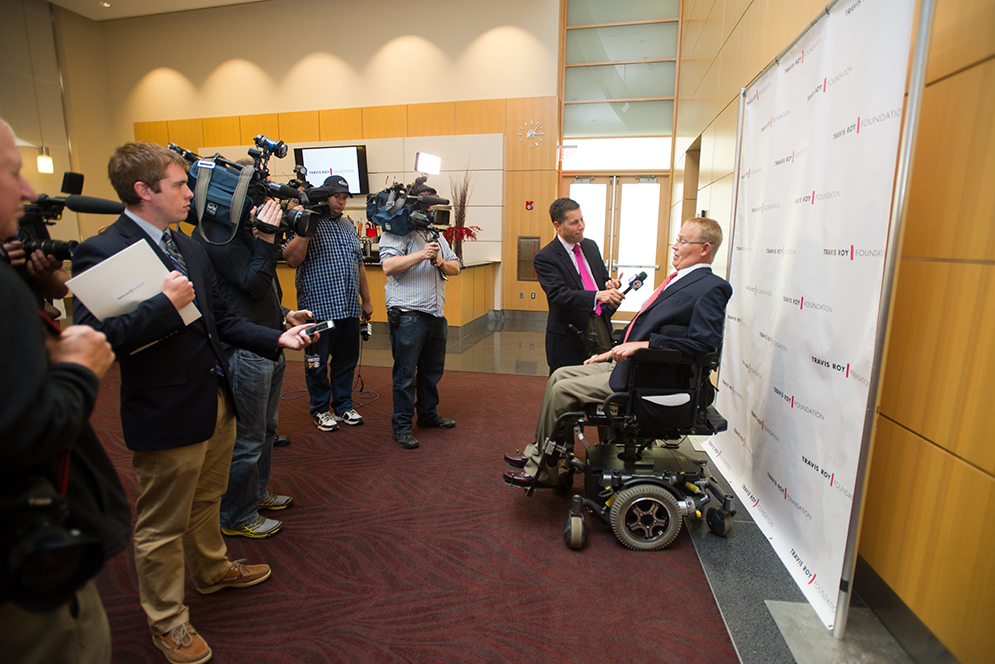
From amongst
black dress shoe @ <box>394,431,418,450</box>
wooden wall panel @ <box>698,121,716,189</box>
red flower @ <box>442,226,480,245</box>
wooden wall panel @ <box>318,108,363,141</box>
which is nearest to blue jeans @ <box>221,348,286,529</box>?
black dress shoe @ <box>394,431,418,450</box>

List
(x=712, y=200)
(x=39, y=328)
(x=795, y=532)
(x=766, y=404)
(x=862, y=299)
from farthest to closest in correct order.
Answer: (x=712, y=200) → (x=766, y=404) → (x=795, y=532) → (x=862, y=299) → (x=39, y=328)

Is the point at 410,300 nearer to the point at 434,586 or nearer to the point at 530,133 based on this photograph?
the point at 434,586

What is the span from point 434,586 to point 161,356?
1.27 m

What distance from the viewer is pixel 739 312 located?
292 cm

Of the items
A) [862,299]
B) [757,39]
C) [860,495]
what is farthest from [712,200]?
[860,495]

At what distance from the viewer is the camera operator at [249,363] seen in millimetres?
2115

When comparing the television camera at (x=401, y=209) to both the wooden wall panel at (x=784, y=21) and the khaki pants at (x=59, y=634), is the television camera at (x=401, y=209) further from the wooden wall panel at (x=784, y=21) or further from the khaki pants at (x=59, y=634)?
the khaki pants at (x=59, y=634)

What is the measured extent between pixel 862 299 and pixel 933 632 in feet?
3.31

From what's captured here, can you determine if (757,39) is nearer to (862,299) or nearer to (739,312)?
(739,312)

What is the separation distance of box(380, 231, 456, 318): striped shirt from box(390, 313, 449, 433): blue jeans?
8 cm

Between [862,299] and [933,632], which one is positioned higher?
[862,299]

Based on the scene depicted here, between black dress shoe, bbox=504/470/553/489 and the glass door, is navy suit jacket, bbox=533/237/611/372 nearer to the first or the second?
black dress shoe, bbox=504/470/553/489

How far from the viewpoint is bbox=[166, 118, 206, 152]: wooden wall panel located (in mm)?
9102

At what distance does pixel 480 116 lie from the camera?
789cm
